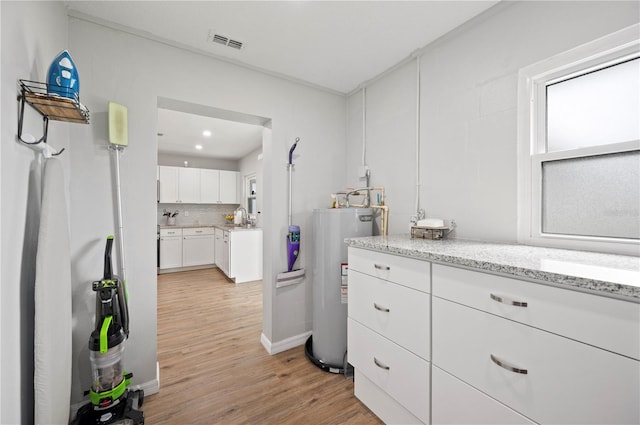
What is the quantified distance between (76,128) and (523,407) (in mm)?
2583

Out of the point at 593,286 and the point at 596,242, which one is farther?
the point at 596,242

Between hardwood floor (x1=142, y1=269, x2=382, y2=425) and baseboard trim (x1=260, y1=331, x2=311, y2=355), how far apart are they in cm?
5

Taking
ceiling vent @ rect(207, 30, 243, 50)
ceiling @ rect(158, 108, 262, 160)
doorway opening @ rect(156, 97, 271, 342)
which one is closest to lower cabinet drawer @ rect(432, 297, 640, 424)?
ceiling vent @ rect(207, 30, 243, 50)

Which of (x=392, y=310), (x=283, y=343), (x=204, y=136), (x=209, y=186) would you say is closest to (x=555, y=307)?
(x=392, y=310)

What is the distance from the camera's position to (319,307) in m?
2.04

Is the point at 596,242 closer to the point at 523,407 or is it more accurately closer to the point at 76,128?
the point at 523,407

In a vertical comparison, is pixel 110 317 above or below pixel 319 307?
above

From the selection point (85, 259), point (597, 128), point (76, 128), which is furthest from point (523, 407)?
point (76, 128)

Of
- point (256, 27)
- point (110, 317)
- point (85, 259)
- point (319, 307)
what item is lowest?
point (319, 307)

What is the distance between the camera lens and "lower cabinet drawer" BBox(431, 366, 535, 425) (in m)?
0.92

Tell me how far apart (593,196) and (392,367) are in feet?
4.37

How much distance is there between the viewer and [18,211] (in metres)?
0.94

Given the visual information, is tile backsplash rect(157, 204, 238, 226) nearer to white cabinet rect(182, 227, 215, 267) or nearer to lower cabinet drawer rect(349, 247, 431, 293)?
white cabinet rect(182, 227, 215, 267)

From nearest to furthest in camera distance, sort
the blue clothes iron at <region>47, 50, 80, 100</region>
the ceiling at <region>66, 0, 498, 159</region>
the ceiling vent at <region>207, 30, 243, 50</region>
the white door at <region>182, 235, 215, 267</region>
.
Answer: the blue clothes iron at <region>47, 50, 80, 100</region>
the ceiling at <region>66, 0, 498, 159</region>
the ceiling vent at <region>207, 30, 243, 50</region>
the white door at <region>182, 235, 215, 267</region>
